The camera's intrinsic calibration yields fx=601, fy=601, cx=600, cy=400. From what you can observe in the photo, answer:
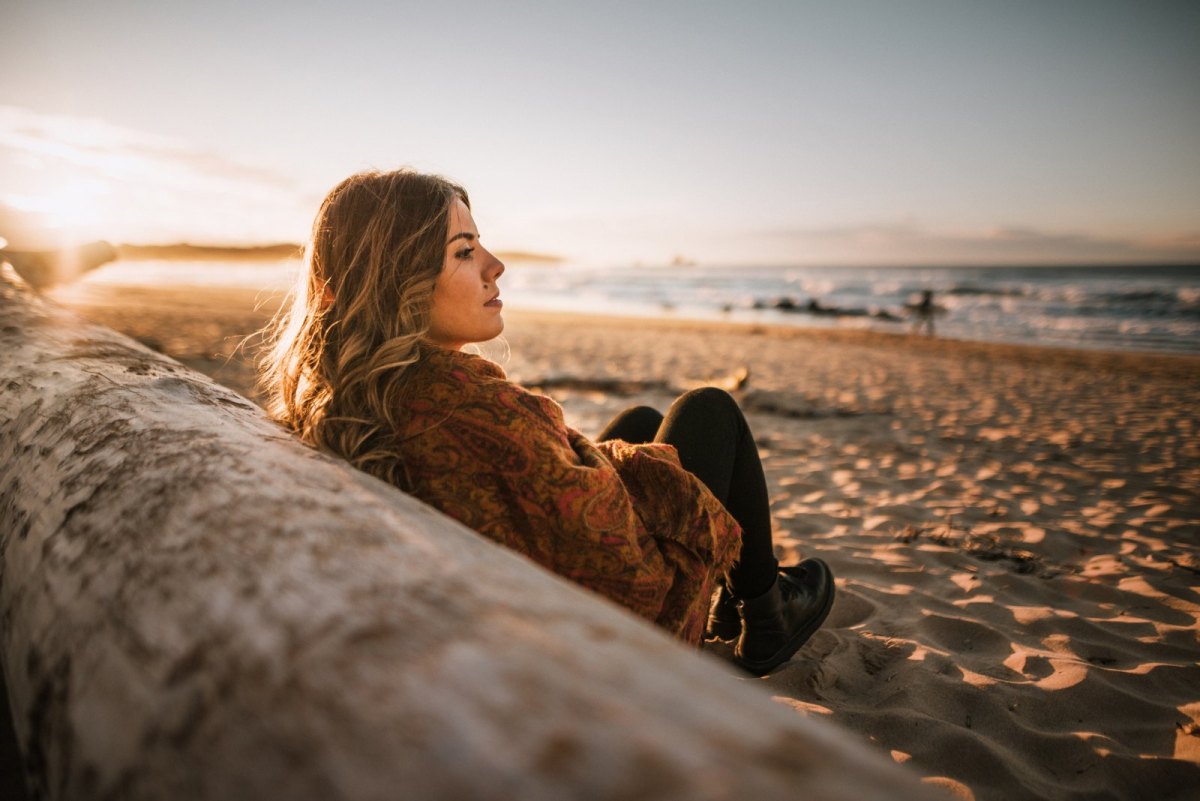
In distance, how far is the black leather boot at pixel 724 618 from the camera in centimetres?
245

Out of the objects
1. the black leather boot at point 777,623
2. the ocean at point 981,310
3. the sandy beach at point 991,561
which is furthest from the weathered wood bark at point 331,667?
the ocean at point 981,310

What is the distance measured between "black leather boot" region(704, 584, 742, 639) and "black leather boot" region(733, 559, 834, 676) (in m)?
0.11

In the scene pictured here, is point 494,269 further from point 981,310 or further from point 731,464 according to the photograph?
point 981,310

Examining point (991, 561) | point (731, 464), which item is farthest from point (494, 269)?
point (991, 561)

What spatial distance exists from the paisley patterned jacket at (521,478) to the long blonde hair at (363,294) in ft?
0.48

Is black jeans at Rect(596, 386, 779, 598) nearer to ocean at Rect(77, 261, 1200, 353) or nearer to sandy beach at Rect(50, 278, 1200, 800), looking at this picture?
sandy beach at Rect(50, 278, 1200, 800)

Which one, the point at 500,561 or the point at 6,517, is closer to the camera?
the point at 500,561

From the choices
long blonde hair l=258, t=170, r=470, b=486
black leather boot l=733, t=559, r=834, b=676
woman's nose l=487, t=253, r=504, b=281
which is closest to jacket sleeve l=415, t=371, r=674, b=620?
long blonde hair l=258, t=170, r=470, b=486

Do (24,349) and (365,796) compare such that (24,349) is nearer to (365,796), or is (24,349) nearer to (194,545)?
(194,545)

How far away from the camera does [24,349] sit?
2.20m

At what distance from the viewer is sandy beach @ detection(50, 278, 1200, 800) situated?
5.99 ft

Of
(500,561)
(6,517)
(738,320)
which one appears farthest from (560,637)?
(738,320)

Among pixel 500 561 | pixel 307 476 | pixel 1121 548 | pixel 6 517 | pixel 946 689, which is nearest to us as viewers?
pixel 500 561

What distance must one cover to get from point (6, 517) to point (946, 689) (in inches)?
105
